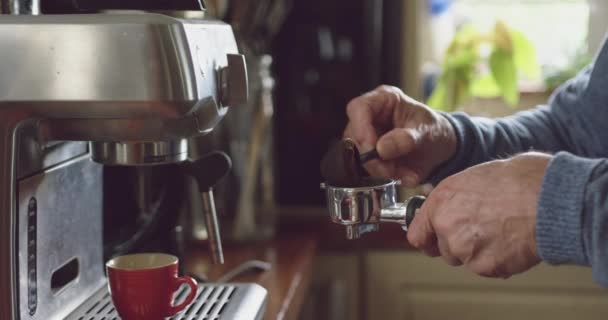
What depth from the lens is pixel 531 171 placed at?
0.82 m

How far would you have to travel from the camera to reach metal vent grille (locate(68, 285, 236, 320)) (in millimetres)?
994

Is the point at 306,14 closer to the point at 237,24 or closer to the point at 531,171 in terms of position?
the point at 237,24

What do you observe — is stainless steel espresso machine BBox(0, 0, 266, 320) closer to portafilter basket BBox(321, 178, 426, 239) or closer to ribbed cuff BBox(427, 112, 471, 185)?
portafilter basket BBox(321, 178, 426, 239)

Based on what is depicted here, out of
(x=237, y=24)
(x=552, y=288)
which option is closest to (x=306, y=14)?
(x=237, y=24)

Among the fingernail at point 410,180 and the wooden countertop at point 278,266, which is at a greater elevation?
the fingernail at point 410,180

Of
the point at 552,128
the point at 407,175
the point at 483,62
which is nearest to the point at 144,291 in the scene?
the point at 407,175

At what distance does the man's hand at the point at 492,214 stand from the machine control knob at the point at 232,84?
224 mm

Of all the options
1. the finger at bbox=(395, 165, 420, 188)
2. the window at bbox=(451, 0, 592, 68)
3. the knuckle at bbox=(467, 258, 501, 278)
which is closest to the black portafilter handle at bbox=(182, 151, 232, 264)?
the finger at bbox=(395, 165, 420, 188)

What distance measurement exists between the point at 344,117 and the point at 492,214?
107 cm

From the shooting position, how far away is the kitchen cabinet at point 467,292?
1763 mm

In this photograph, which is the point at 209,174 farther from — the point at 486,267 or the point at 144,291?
the point at 486,267

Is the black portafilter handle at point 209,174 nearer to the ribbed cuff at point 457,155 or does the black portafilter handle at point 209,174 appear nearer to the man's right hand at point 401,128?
the man's right hand at point 401,128

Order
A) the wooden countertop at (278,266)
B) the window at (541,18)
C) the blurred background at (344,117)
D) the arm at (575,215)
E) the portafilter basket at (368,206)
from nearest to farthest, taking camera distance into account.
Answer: the arm at (575,215) < the portafilter basket at (368,206) < the wooden countertop at (278,266) < the blurred background at (344,117) < the window at (541,18)

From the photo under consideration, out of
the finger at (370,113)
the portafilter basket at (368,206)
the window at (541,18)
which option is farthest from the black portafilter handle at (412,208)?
the window at (541,18)
